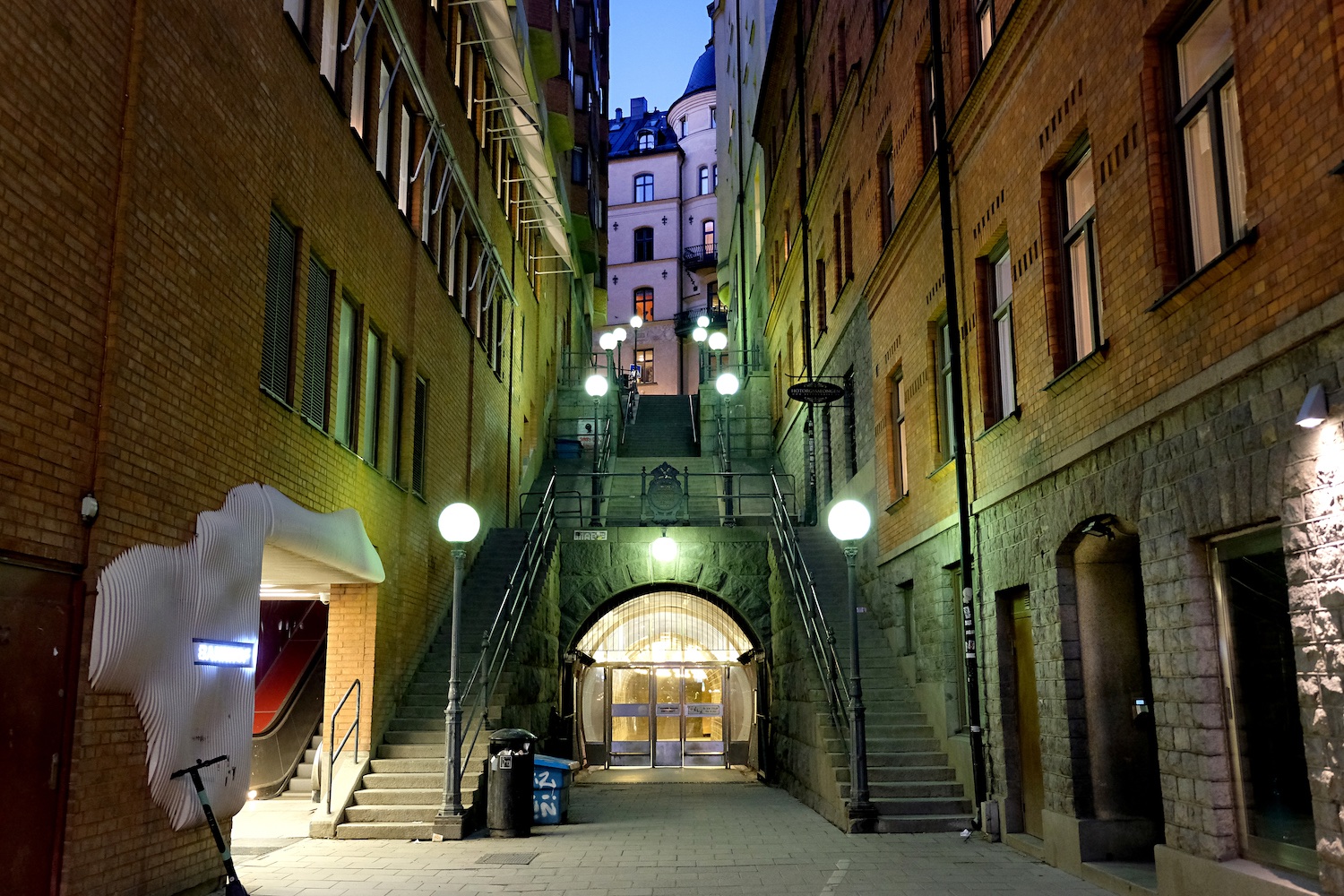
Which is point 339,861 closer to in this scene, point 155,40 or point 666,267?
point 155,40

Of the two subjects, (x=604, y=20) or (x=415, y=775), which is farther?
(x=604, y=20)

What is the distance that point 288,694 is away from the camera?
16.5 meters

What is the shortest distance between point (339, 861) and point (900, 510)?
8.70 m

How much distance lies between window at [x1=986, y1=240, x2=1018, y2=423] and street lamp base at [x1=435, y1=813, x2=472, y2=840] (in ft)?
22.9

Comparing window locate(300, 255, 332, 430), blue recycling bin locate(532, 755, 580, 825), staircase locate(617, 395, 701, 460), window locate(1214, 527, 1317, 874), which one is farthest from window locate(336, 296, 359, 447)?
staircase locate(617, 395, 701, 460)

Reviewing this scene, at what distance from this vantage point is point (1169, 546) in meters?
8.11

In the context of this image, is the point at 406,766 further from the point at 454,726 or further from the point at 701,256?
the point at 701,256

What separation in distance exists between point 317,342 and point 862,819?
299 inches

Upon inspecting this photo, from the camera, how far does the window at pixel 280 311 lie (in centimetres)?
1066

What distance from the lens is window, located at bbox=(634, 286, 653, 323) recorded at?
2418 inches

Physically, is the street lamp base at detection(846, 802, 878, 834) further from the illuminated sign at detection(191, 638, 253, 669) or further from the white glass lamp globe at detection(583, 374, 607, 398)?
the white glass lamp globe at detection(583, 374, 607, 398)

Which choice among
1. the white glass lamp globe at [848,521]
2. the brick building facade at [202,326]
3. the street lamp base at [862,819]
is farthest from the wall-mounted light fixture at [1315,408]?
the street lamp base at [862,819]

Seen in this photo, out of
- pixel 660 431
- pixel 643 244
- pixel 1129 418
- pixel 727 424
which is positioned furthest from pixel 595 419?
pixel 643 244

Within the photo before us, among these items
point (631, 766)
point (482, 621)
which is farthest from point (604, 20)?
point (482, 621)
